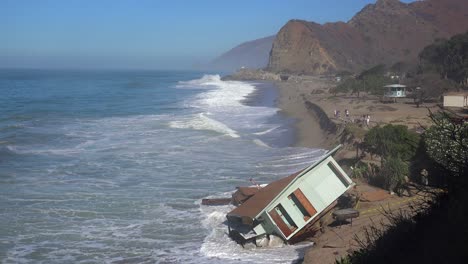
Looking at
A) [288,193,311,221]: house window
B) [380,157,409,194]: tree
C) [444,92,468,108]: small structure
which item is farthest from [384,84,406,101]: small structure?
[288,193,311,221]: house window

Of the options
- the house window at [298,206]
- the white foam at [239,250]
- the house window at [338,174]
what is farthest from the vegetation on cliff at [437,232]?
the house window at [338,174]

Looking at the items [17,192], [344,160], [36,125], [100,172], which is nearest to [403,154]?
[344,160]

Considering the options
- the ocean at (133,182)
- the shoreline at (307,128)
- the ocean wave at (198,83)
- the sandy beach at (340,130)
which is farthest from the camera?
the ocean wave at (198,83)

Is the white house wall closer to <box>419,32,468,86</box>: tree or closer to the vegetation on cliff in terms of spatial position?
the vegetation on cliff

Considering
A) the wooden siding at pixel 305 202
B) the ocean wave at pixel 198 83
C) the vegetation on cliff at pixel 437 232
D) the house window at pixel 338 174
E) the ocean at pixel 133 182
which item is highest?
the ocean wave at pixel 198 83

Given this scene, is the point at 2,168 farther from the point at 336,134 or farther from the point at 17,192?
the point at 336,134

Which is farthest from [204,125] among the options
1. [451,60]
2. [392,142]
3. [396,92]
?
[451,60]

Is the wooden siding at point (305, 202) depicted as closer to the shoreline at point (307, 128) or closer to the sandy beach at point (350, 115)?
the sandy beach at point (350, 115)
